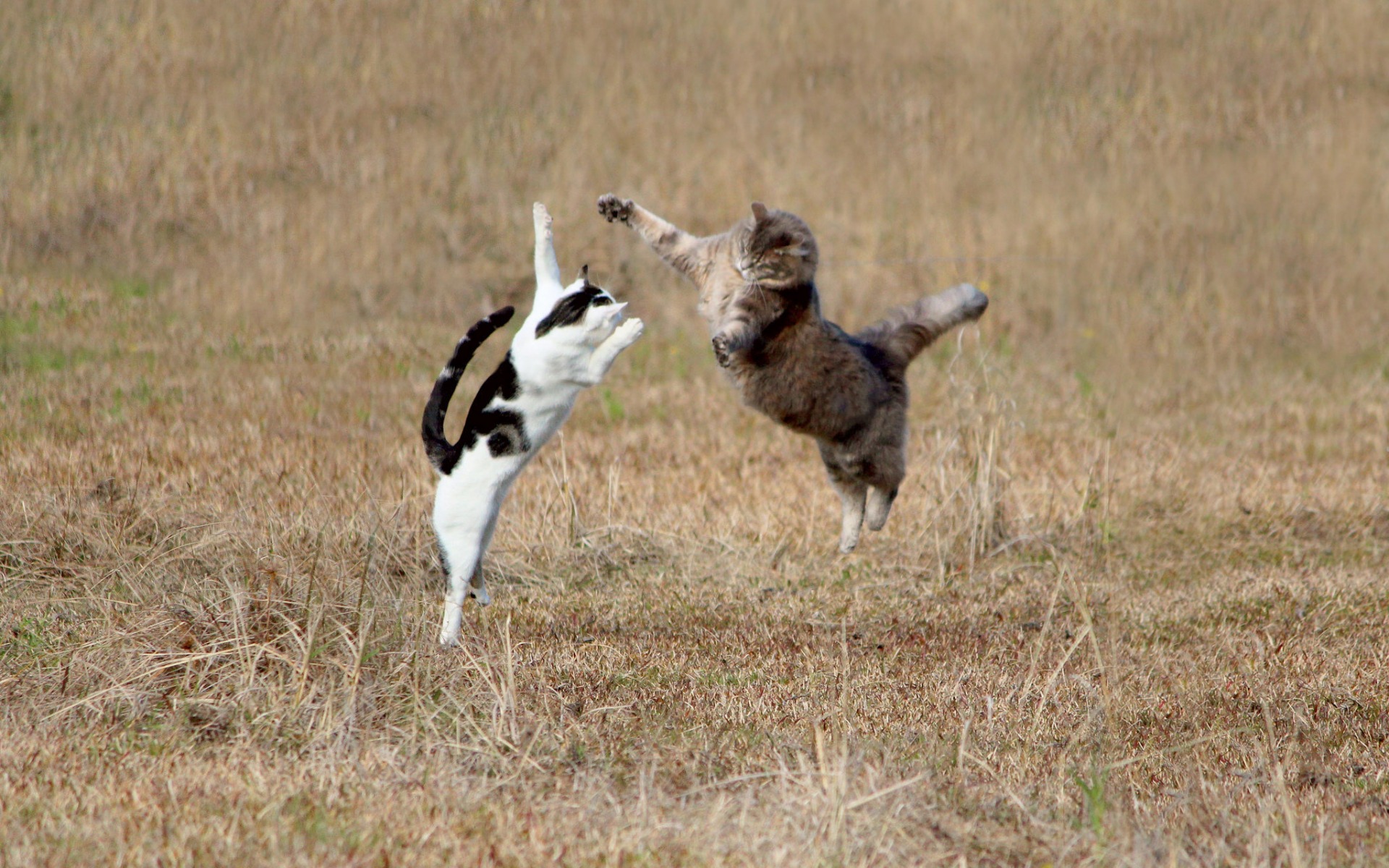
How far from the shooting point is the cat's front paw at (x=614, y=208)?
5.73m

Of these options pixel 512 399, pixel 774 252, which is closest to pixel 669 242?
pixel 774 252

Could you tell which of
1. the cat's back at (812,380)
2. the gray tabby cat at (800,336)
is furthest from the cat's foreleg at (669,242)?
the cat's back at (812,380)

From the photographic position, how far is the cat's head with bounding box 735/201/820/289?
6055mm

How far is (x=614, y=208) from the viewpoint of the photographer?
579 cm

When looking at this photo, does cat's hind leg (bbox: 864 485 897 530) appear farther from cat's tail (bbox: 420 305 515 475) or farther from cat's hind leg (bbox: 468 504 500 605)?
cat's tail (bbox: 420 305 515 475)

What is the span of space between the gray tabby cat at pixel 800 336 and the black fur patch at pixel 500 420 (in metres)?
0.78

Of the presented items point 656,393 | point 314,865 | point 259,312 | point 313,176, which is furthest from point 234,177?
point 314,865

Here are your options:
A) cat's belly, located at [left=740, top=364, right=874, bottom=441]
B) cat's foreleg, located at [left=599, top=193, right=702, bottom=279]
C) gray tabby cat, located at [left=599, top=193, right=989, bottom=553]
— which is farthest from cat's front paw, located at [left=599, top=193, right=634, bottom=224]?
cat's belly, located at [left=740, top=364, right=874, bottom=441]

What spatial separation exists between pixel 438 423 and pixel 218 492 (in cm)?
421

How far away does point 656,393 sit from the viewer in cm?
1422

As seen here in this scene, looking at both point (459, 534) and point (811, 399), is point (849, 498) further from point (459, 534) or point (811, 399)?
point (459, 534)

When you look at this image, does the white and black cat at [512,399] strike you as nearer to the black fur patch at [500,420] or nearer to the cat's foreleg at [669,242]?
the black fur patch at [500,420]

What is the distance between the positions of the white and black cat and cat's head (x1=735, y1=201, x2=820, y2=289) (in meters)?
0.69

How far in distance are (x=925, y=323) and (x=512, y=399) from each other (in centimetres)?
214
